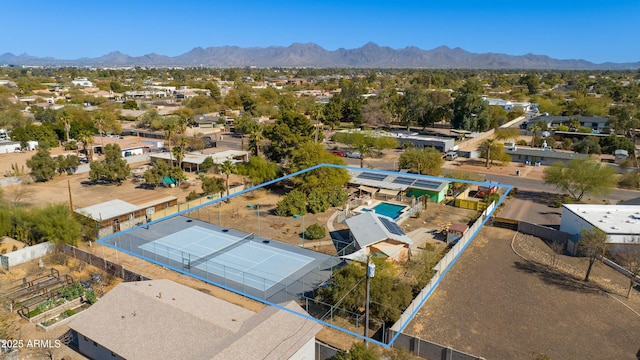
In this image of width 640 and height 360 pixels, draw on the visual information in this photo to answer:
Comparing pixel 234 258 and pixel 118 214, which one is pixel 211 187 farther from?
Answer: pixel 234 258

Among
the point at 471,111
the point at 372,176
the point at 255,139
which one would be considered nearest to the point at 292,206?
the point at 372,176

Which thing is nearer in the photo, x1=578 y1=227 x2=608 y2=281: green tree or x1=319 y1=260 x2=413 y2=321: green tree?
x1=319 y1=260 x2=413 y2=321: green tree

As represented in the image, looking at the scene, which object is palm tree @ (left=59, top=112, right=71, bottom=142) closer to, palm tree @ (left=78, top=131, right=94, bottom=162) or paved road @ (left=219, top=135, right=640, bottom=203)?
palm tree @ (left=78, top=131, right=94, bottom=162)

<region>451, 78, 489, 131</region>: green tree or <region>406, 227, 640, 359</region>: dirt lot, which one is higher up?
<region>451, 78, 489, 131</region>: green tree

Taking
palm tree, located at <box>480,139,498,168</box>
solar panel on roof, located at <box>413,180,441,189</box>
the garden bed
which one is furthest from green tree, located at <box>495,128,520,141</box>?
the garden bed

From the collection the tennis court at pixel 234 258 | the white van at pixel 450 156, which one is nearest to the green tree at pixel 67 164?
the tennis court at pixel 234 258

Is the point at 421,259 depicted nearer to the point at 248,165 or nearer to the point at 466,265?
the point at 466,265
